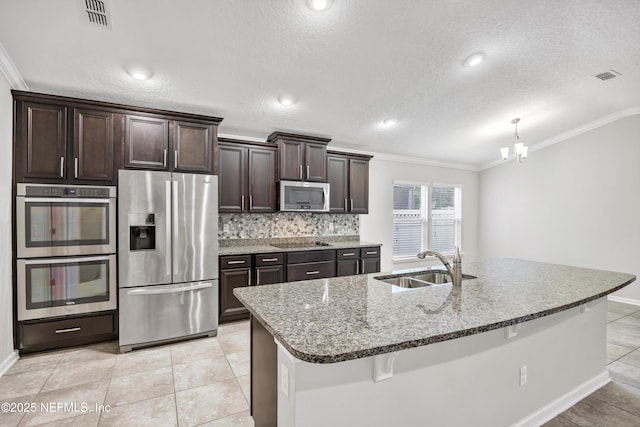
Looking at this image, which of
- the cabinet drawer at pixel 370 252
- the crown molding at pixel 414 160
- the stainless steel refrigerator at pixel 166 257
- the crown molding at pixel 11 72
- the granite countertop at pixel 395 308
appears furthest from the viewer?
the crown molding at pixel 414 160

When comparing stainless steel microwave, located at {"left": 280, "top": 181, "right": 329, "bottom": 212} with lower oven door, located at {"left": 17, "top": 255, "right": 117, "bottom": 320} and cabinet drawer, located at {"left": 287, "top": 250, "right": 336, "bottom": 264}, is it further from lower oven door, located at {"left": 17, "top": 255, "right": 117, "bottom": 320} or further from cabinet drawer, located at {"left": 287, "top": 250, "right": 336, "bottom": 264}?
lower oven door, located at {"left": 17, "top": 255, "right": 117, "bottom": 320}

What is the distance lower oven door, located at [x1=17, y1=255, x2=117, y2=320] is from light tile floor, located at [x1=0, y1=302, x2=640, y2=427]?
0.44m

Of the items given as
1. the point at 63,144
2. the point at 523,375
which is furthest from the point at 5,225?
the point at 523,375

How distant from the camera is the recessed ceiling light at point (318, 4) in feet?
7.42

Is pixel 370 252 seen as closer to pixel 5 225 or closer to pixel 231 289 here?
pixel 231 289

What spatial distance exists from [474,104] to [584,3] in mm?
1568

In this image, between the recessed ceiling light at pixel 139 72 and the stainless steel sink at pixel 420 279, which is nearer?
the stainless steel sink at pixel 420 279

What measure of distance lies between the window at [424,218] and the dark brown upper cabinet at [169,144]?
359cm

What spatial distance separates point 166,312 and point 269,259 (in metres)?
1.25

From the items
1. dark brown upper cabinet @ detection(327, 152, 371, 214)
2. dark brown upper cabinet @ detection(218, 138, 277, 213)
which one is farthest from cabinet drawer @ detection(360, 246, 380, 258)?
dark brown upper cabinet @ detection(218, 138, 277, 213)

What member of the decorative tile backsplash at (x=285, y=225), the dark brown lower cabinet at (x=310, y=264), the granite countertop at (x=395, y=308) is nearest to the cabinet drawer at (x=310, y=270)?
the dark brown lower cabinet at (x=310, y=264)

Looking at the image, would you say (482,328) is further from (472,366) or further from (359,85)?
(359,85)

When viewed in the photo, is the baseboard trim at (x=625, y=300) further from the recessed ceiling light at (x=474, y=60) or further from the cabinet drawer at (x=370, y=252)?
the recessed ceiling light at (x=474, y=60)

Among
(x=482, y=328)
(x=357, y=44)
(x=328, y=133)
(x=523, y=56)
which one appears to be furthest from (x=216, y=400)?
(x=523, y=56)
